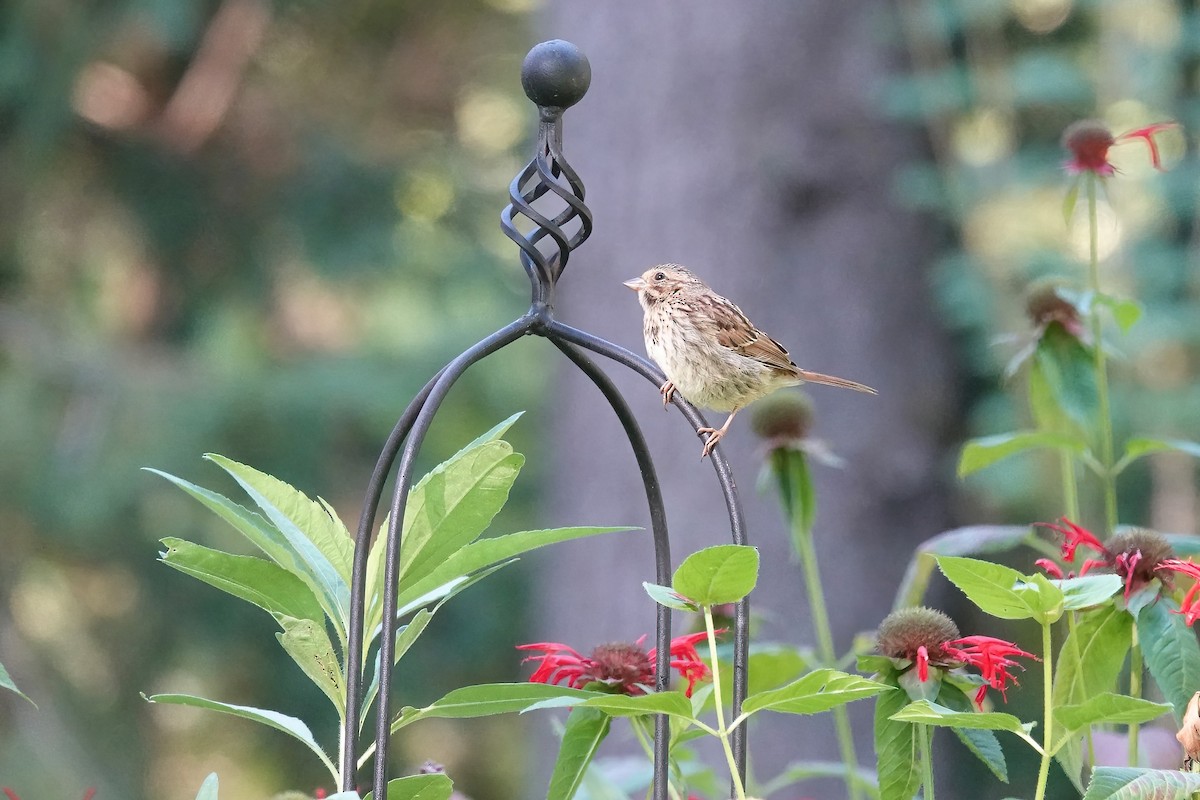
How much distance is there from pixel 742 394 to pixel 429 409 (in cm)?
70

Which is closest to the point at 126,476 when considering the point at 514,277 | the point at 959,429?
the point at 514,277

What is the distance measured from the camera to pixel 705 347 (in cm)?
154

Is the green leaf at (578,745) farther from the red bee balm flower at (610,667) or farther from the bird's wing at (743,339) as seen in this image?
the bird's wing at (743,339)

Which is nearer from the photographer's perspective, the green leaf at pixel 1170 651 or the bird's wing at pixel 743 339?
the green leaf at pixel 1170 651

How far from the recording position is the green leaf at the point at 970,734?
0.85m

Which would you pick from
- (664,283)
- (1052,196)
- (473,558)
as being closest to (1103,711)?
(473,558)

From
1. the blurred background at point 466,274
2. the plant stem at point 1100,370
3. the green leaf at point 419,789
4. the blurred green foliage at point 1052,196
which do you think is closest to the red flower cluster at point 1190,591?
the plant stem at point 1100,370

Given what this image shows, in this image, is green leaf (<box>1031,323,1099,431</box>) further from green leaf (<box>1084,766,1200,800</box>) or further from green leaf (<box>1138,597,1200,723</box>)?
green leaf (<box>1084,766,1200,800</box>)

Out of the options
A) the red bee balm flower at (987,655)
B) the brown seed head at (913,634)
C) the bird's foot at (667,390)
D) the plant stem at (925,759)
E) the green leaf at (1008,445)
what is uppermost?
the bird's foot at (667,390)

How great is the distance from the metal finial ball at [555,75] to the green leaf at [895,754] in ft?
1.43

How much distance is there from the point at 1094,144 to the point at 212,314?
14.6 ft

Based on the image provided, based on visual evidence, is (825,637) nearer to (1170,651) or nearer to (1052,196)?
(1170,651)

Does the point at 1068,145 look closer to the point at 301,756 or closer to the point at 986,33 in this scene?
the point at 986,33

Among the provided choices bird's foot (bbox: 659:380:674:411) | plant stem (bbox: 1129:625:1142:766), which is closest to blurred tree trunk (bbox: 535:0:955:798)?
bird's foot (bbox: 659:380:674:411)
